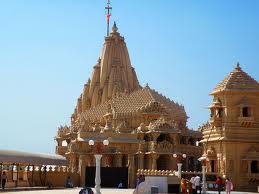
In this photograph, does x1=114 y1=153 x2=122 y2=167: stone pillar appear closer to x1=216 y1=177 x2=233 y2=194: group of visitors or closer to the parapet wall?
the parapet wall

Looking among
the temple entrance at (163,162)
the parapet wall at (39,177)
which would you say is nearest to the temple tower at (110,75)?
the temple entrance at (163,162)

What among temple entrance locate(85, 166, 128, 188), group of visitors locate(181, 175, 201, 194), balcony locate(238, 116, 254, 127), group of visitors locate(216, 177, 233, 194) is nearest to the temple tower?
temple entrance locate(85, 166, 128, 188)

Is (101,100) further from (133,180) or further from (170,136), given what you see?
(133,180)

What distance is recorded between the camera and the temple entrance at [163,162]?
7162cm

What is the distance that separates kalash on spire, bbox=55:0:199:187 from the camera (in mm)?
67250

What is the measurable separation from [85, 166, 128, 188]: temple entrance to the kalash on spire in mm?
91

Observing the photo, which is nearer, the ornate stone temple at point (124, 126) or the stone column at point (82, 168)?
the stone column at point (82, 168)

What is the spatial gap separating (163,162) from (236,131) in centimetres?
1950

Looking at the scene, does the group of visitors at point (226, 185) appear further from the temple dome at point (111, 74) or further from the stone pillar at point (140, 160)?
the temple dome at point (111, 74)

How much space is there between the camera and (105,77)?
95.9m

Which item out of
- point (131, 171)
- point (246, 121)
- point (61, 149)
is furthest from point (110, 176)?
point (61, 149)

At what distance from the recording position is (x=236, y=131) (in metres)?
54.7

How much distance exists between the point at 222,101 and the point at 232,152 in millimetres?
4828

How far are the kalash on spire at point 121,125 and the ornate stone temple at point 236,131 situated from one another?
8909 mm
